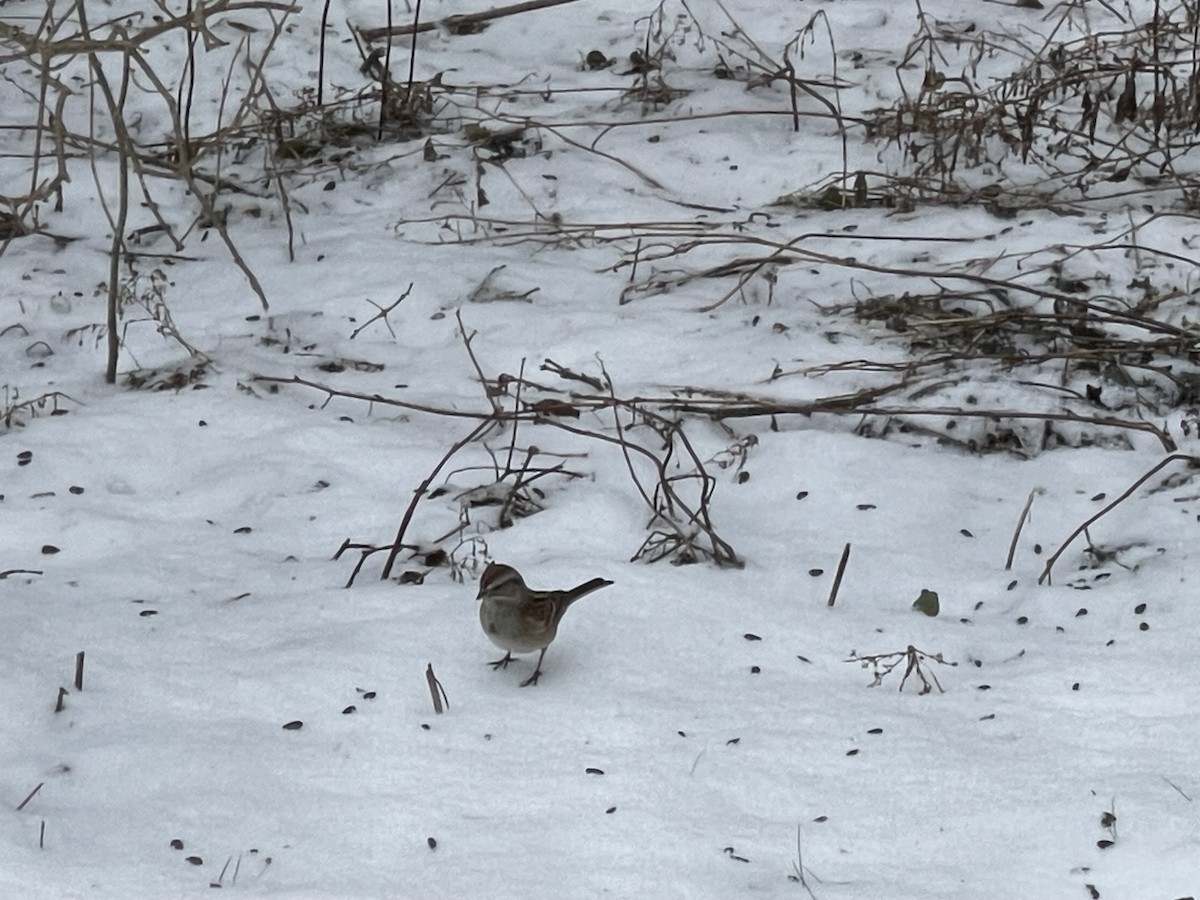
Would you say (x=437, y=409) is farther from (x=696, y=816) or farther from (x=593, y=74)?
(x=593, y=74)

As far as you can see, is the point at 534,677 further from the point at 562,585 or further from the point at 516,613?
the point at 562,585

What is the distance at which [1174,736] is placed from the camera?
2920mm

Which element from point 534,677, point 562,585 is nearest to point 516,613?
point 534,677

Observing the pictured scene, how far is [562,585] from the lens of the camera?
11.7 ft

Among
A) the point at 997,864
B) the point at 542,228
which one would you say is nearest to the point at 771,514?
the point at 997,864

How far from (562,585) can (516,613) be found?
17.4 inches

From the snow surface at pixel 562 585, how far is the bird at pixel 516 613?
124mm

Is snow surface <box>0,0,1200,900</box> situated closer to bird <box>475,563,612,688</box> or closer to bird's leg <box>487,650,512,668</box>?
bird's leg <box>487,650,512,668</box>

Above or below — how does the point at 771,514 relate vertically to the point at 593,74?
below

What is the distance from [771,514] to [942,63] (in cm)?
326

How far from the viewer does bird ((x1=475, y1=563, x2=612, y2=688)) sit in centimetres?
314

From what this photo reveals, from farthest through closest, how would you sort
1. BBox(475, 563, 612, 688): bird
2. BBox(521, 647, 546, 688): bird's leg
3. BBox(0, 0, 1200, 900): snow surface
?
BBox(521, 647, 546, 688): bird's leg, BBox(475, 563, 612, 688): bird, BBox(0, 0, 1200, 900): snow surface

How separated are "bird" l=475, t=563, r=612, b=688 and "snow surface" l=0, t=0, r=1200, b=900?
124 mm

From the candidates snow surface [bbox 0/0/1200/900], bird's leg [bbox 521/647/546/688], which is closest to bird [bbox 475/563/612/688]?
bird's leg [bbox 521/647/546/688]
